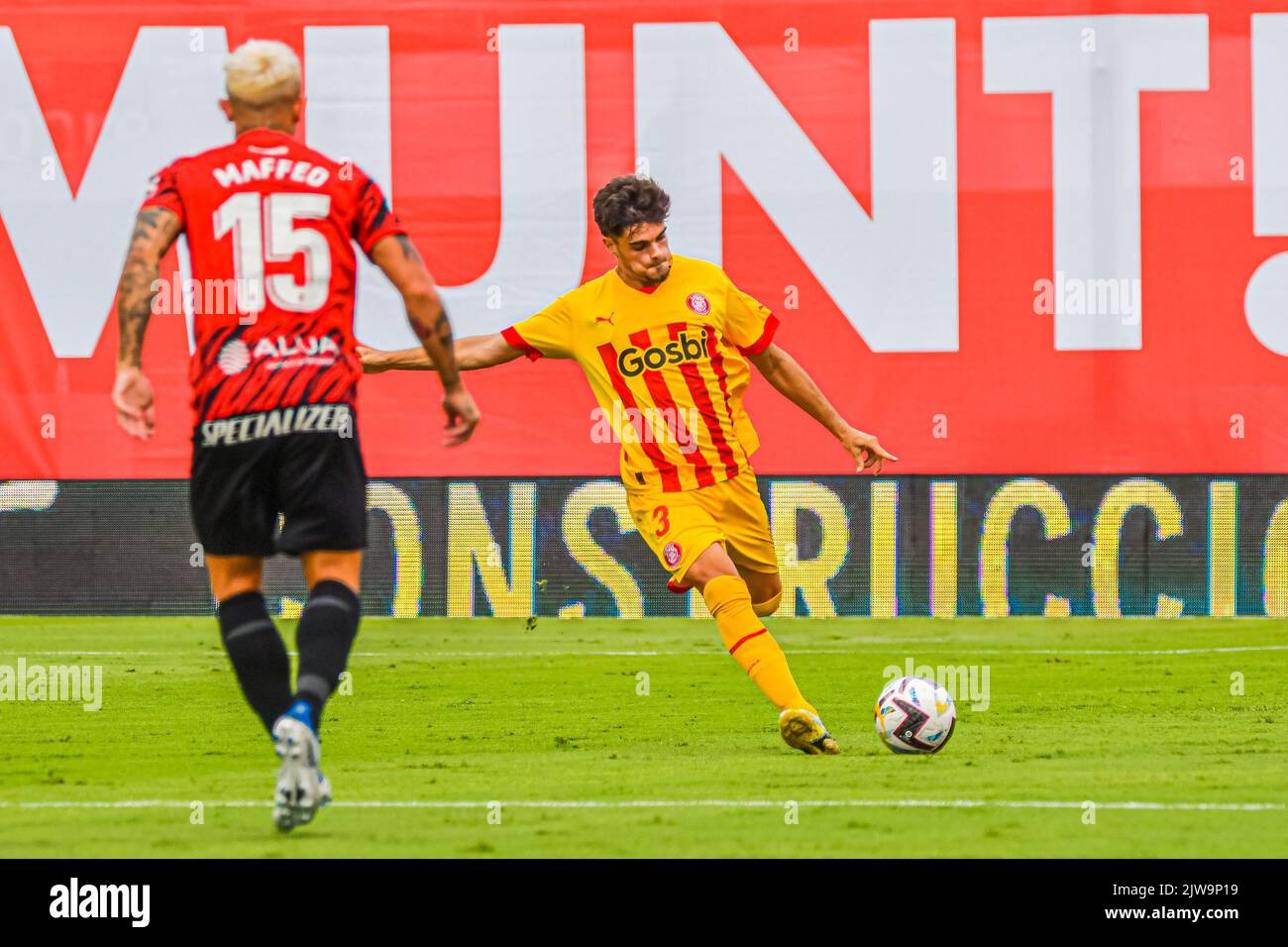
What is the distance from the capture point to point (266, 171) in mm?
5340

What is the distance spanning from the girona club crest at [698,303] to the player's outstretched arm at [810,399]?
268mm

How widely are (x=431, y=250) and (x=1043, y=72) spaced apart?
480 cm

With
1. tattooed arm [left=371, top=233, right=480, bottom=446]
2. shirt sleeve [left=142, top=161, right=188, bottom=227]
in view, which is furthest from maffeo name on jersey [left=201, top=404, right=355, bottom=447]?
shirt sleeve [left=142, top=161, right=188, bottom=227]

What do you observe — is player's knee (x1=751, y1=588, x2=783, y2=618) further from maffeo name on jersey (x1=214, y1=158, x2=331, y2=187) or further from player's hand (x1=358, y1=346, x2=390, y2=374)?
maffeo name on jersey (x1=214, y1=158, x2=331, y2=187)

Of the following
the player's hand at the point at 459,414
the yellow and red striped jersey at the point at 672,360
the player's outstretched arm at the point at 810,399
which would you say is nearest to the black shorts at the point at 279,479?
the player's hand at the point at 459,414

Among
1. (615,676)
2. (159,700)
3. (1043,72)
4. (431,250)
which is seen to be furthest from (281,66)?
(1043,72)

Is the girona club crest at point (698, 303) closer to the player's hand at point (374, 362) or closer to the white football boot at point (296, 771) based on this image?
the player's hand at point (374, 362)

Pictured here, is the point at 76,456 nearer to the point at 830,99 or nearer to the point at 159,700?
the point at 159,700

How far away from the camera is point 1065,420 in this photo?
14.6m

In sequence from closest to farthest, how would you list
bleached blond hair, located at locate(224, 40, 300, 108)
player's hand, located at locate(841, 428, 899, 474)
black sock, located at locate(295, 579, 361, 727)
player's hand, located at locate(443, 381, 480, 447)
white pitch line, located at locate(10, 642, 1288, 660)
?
black sock, located at locate(295, 579, 361, 727) → bleached blond hair, located at locate(224, 40, 300, 108) → player's hand, located at locate(443, 381, 480, 447) → player's hand, located at locate(841, 428, 899, 474) → white pitch line, located at locate(10, 642, 1288, 660)

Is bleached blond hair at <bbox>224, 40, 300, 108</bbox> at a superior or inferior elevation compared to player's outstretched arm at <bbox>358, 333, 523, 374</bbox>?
superior

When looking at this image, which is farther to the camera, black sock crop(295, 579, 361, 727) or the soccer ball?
the soccer ball

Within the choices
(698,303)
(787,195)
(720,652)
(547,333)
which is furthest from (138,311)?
(787,195)

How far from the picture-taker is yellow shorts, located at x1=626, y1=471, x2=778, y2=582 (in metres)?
7.58
